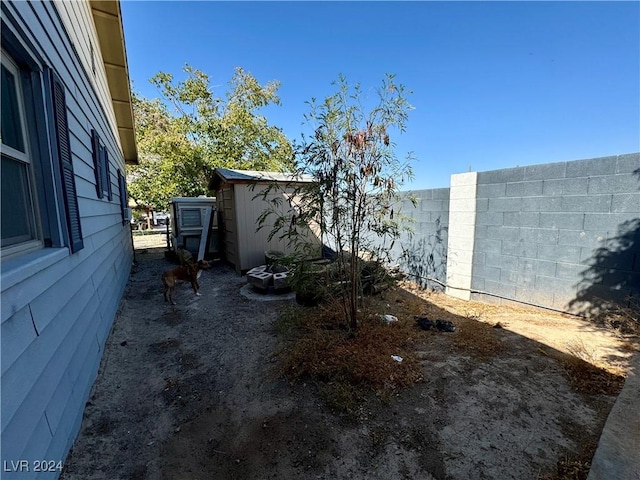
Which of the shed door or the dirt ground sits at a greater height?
the shed door

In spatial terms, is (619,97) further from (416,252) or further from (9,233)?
(9,233)

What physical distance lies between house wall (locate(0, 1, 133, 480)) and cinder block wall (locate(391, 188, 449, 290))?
446 cm

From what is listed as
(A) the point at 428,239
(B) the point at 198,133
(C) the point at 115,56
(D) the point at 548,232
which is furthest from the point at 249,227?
(B) the point at 198,133

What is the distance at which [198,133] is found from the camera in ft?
44.4

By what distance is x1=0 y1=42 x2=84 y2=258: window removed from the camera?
136 cm

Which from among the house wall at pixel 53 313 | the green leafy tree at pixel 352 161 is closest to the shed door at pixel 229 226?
the house wall at pixel 53 313

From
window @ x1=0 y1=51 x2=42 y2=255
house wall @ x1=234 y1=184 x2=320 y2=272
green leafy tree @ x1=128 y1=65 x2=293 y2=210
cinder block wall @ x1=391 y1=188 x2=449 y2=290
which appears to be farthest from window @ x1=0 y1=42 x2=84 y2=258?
green leafy tree @ x1=128 y1=65 x2=293 y2=210

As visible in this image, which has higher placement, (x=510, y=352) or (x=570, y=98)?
(x=570, y=98)

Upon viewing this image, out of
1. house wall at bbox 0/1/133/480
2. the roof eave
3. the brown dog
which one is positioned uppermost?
the roof eave

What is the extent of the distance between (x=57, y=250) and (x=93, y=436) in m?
1.32

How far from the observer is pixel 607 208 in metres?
3.44

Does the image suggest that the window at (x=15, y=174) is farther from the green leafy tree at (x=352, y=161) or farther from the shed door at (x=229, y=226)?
the shed door at (x=229, y=226)

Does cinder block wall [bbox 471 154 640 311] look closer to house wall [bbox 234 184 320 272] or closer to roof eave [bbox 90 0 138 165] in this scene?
house wall [bbox 234 184 320 272]

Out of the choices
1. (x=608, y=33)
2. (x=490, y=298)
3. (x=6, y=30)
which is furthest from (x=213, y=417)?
(x=608, y=33)
